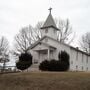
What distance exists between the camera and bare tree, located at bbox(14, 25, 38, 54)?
5038 cm

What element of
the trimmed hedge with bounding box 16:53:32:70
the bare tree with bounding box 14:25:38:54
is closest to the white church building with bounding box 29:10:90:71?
the trimmed hedge with bounding box 16:53:32:70

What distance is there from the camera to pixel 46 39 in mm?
32344

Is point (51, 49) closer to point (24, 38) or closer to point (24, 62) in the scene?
point (24, 62)

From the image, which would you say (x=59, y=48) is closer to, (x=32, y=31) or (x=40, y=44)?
(x=40, y=44)

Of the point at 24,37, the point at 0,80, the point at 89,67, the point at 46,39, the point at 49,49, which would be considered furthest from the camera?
the point at 24,37

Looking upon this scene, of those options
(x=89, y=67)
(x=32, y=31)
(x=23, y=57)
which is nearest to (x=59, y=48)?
(x=23, y=57)

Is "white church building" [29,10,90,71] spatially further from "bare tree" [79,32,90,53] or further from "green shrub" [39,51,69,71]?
"bare tree" [79,32,90,53]

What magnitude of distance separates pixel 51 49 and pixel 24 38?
21.9 metres

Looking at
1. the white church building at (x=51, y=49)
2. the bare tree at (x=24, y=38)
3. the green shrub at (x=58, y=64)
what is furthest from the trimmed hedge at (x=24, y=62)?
the bare tree at (x=24, y=38)

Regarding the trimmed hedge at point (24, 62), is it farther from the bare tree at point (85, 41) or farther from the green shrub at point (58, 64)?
the bare tree at point (85, 41)

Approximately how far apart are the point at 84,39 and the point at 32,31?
20.1m

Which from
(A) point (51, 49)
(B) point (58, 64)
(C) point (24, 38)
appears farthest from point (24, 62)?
(C) point (24, 38)

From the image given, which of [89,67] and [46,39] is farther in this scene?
[89,67]

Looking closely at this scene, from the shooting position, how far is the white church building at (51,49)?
30328 millimetres
